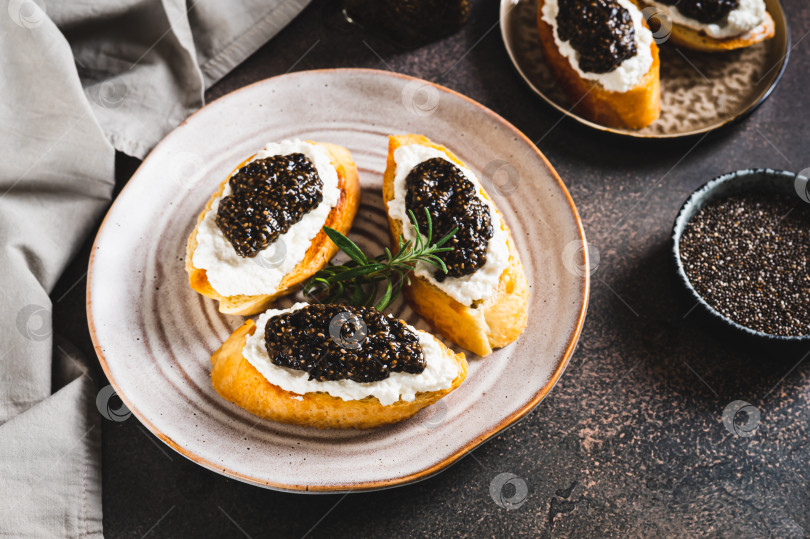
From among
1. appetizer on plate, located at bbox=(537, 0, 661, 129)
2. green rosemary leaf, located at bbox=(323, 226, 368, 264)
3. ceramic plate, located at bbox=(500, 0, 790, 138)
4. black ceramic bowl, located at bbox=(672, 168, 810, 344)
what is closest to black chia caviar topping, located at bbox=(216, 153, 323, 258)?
green rosemary leaf, located at bbox=(323, 226, 368, 264)

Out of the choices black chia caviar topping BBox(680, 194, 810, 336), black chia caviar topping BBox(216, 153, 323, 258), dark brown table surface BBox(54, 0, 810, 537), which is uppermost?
black chia caviar topping BBox(216, 153, 323, 258)

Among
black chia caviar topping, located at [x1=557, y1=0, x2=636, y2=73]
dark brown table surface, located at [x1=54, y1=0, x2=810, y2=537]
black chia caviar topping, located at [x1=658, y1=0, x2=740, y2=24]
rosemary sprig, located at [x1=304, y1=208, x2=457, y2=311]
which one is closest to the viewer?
rosemary sprig, located at [x1=304, y1=208, x2=457, y2=311]

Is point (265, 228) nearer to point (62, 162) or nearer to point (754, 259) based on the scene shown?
point (62, 162)

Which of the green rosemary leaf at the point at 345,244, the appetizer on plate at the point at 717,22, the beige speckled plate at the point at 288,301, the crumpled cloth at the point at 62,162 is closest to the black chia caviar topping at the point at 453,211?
the green rosemary leaf at the point at 345,244

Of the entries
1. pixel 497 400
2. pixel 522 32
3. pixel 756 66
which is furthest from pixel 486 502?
pixel 756 66

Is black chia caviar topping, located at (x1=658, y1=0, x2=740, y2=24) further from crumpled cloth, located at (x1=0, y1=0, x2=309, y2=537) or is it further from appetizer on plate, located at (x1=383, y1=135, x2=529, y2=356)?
crumpled cloth, located at (x1=0, y1=0, x2=309, y2=537)

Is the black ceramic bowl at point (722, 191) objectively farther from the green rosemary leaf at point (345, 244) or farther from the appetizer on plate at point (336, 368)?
the green rosemary leaf at point (345, 244)

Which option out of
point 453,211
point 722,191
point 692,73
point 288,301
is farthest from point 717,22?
point 288,301
